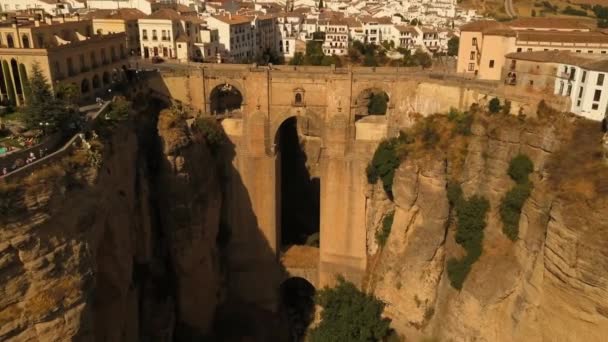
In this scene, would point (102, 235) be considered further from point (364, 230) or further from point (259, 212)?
point (364, 230)

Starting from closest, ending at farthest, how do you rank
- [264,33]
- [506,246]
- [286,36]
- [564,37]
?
[506,246] < [564,37] < [264,33] < [286,36]

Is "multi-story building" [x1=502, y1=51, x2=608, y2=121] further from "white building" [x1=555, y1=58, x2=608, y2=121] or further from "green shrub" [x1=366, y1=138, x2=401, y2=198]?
"green shrub" [x1=366, y1=138, x2=401, y2=198]

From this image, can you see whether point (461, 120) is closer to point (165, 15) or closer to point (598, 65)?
point (598, 65)

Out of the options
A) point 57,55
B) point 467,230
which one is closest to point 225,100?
point 57,55

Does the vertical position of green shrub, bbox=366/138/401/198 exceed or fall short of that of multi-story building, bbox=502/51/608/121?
it falls short

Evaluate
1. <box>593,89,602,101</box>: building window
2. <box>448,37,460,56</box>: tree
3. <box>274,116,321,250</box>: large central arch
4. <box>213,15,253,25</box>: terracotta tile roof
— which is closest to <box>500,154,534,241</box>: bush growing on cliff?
<box>593,89,602,101</box>: building window

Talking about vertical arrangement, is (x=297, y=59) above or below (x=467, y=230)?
above
